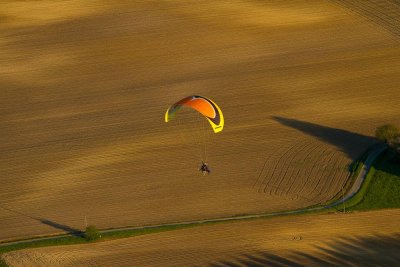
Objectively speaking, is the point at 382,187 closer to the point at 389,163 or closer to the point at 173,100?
the point at 389,163

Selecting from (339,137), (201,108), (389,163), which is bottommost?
(389,163)

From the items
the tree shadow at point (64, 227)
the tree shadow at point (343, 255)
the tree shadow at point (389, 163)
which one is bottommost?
the tree shadow at point (343, 255)

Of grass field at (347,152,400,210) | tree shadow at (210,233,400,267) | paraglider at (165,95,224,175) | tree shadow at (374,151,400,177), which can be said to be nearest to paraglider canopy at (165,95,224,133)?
paraglider at (165,95,224,175)

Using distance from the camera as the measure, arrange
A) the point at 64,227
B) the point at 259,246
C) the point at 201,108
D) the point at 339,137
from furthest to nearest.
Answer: the point at 339,137 → the point at 64,227 → the point at 201,108 → the point at 259,246

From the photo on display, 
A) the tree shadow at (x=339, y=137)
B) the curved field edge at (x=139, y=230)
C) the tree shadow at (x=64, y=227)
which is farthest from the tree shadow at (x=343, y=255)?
the tree shadow at (x=339, y=137)

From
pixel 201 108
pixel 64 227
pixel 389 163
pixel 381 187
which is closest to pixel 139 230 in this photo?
pixel 64 227

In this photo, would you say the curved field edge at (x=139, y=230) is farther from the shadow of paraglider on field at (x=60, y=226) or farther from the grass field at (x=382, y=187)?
the grass field at (x=382, y=187)

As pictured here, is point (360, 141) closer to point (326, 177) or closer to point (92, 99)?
point (326, 177)
